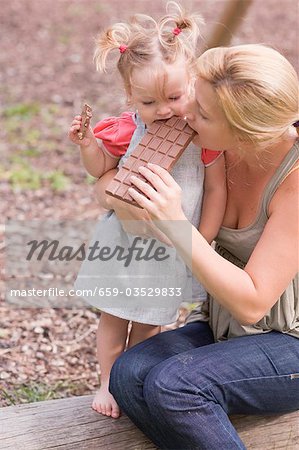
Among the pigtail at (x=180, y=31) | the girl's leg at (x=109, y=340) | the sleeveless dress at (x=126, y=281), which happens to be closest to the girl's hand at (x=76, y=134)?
Answer: the sleeveless dress at (x=126, y=281)

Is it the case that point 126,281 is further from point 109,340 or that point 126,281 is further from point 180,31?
Result: point 180,31

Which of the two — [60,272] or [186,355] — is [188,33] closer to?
[186,355]

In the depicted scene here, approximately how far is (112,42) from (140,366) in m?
1.10

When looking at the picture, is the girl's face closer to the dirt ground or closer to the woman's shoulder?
the woman's shoulder

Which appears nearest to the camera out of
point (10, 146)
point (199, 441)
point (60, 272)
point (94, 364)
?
point (199, 441)

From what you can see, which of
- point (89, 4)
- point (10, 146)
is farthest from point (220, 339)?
point (89, 4)

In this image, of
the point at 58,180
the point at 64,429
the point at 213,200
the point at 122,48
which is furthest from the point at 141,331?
the point at 58,180

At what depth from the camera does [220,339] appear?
2.89 m

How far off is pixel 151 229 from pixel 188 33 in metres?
0.68

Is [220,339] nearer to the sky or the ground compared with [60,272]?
nearer to the sky

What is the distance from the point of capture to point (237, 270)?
8.14 ft

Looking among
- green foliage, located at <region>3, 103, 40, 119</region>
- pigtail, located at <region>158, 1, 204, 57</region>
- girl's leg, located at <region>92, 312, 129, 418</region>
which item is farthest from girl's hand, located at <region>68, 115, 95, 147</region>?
green foliage, located at <region>3, 103, 40, 119</region>

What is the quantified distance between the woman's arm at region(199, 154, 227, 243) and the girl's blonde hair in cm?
37

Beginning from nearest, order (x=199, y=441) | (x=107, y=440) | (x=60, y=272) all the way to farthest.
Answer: (x=199, y=441)
(x=107, y=440)
(x=60, y=272)
